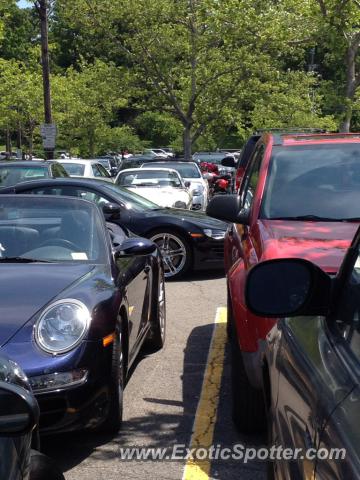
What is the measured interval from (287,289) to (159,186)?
13.5 meters

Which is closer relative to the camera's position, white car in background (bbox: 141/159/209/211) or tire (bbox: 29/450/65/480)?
tire (bbox: 29/450/65/480)

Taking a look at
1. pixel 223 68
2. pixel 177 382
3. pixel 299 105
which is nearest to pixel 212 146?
pixel 299 105

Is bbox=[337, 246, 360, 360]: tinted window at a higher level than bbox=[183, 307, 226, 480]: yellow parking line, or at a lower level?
higher

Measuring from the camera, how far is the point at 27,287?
4.37m

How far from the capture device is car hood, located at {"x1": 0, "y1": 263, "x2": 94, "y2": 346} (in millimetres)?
3986

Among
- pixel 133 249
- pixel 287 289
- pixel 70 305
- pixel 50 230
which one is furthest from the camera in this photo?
pixel 50 230

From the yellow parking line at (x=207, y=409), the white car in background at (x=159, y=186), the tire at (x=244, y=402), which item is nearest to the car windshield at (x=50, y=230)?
the yellow parking line at (x=207, y=409)

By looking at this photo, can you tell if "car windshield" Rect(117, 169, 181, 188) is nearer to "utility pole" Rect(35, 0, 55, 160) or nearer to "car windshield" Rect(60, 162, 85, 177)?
"car windshield" Rect(60, 162, 85, 177)

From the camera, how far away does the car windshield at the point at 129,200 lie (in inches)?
412

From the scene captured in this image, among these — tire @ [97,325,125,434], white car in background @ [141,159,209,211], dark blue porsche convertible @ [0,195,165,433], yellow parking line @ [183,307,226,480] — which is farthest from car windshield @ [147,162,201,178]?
tire @ [97,325,125,434]

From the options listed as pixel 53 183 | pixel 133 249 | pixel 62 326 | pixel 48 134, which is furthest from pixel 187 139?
pixel 62 326

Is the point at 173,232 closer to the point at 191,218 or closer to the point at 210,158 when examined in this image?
the point at 191,218

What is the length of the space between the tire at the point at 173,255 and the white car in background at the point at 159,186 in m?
4.27

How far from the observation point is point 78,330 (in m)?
4.04
